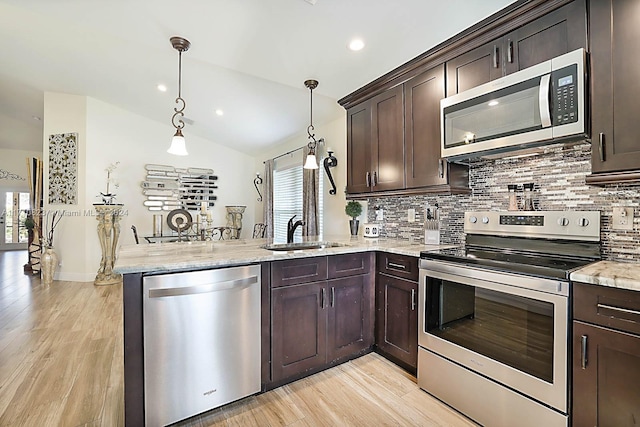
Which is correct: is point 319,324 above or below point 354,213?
below

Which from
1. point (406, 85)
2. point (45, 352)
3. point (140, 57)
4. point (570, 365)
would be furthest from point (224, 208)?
point (570, 365)

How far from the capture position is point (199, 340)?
1685mm

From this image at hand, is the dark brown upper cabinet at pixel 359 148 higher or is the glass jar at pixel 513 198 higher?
the dark brown upper cabinet at pixel 359 148

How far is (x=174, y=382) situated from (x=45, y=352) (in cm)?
183

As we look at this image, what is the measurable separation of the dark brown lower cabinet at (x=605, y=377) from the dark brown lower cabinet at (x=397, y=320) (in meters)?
0.92

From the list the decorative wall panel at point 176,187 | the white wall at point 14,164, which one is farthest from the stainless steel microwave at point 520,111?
the white wall at point 14,164

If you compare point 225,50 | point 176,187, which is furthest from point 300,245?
point 176,187

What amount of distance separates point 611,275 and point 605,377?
16.6 inches

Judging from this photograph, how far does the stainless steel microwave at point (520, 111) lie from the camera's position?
1.55m

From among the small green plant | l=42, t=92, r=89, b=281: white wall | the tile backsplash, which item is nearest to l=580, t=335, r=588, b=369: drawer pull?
the tile backsplash

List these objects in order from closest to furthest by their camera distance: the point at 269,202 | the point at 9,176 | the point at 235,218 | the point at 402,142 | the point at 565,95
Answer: the point at 565,95
the point at 402,142
the point at 269,202
the point at 235,218
the point at 9,176

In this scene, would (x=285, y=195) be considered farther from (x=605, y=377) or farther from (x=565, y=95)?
(x=605, y=377)

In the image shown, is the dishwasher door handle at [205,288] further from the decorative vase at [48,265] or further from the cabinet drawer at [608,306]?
the decorative vase at [48,265]

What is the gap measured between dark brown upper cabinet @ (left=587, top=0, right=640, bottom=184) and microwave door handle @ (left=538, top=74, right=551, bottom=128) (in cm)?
18
